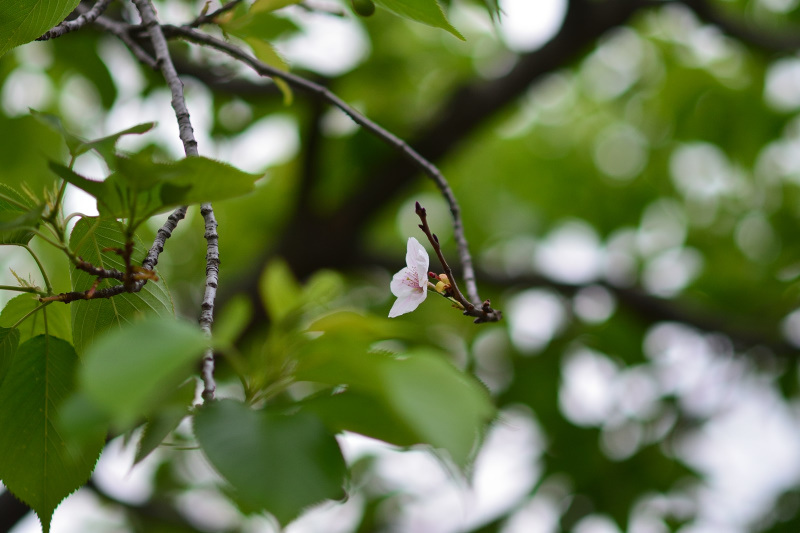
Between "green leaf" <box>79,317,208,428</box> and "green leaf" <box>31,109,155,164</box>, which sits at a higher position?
"green leaf" <box>31,109,155,164</box>

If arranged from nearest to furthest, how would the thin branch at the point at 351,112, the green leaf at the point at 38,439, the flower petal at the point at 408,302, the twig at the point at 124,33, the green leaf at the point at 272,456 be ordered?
1. the green leaf at the point at 272,456
2. the green leaf at the point at 38,439
3. the flower petal at the point at 408,302
4. the thin branch at the point at 351,112
5. the twig at the point at 124,33

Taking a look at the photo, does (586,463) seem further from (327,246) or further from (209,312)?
Result: (209,312)

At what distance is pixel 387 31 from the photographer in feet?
9.62

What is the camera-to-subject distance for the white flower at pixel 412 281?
0.82 meters

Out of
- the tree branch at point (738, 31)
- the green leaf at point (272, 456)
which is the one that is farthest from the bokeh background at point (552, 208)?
the green leaf at point (272, 456)

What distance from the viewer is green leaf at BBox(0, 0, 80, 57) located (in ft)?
2.63

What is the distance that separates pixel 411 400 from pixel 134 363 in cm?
19

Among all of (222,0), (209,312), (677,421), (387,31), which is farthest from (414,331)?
(677,421)

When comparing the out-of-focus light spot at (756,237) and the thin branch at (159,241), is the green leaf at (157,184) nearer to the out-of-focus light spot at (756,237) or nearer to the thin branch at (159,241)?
the thin branch at (159,241)

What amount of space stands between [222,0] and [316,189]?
195 cm

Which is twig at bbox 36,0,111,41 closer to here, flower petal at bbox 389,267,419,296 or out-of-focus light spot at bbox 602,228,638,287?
flower petal at bbox 389,267,419,296

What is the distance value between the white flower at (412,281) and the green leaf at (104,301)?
0.29 metres

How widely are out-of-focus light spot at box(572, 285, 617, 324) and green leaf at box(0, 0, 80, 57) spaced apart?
2763 mm

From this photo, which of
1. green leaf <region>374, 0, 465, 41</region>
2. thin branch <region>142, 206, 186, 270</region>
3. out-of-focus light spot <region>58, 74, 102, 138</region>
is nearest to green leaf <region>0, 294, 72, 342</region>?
thin branch <region>142, 206, 186, 270</region>
